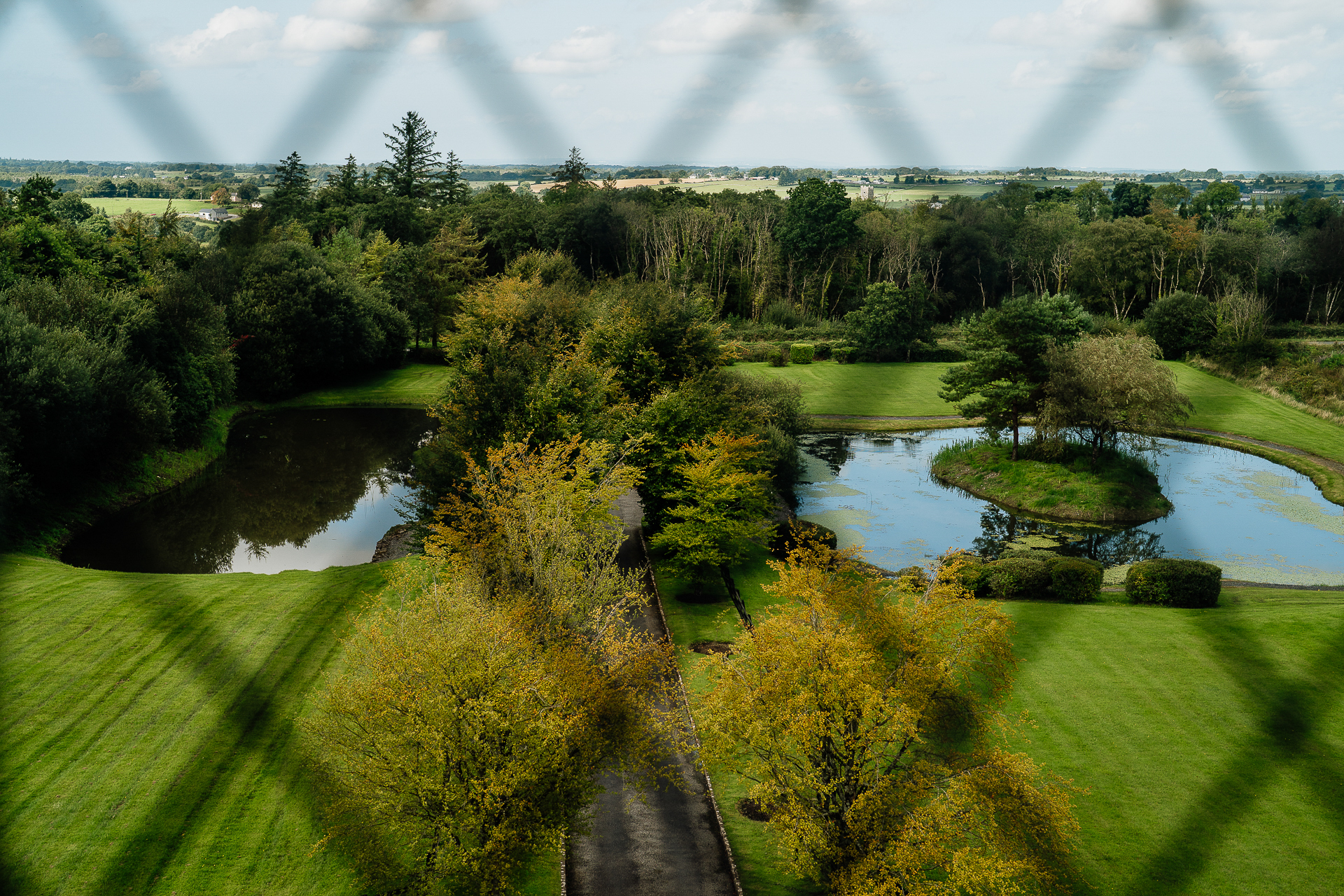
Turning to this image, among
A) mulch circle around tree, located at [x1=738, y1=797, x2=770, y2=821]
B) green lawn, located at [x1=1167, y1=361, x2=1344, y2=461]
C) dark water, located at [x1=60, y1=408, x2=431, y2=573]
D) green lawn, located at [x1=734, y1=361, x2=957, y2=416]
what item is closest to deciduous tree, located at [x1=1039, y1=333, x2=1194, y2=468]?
green lawn, located at [x1=1167, y1=361, x2=1344, y2=461]

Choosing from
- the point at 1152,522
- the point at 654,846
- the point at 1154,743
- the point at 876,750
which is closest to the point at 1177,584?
the point at 1154,743

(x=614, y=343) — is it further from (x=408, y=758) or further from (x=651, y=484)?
(x=408, y=758)

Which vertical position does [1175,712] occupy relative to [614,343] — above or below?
below

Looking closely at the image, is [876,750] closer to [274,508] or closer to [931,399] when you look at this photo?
[274,508]

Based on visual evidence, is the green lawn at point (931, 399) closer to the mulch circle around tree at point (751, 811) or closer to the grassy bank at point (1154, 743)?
the grassy bank at point (1154, 743)

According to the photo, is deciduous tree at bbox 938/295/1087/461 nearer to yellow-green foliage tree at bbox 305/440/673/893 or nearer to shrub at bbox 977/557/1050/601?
shrub at bbox 977/557/1050/601

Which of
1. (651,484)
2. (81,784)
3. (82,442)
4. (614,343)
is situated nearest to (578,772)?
(81,784)

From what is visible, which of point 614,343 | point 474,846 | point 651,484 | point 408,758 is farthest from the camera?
point 614,343

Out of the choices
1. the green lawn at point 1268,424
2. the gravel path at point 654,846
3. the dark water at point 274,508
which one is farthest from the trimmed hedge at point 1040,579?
the dark water at point 274,508
